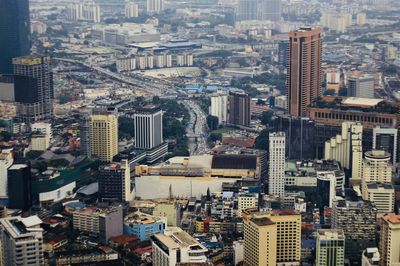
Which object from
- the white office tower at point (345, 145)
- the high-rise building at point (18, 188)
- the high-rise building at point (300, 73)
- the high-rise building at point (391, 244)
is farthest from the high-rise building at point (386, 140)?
the high-rise building at point (18, 188)

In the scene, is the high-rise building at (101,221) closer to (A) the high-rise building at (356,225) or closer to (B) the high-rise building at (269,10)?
(A) the high-rise building at (356,225)

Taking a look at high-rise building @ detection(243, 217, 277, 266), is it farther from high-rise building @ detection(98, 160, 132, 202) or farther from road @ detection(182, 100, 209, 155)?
road @ detection(182, 100, 209, 155)

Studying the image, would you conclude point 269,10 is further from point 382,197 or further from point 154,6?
point 382,197

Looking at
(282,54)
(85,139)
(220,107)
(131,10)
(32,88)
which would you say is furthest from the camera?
(131,10)

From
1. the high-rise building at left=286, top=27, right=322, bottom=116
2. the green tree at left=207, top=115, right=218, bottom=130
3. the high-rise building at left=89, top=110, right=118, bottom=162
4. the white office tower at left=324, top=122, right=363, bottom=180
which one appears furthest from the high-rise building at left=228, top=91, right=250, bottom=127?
the high-rise building at left=89, top=110, right=118, bottom=162

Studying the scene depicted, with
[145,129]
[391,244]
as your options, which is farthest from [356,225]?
[145,129]

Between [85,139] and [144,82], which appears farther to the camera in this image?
[144,82]
